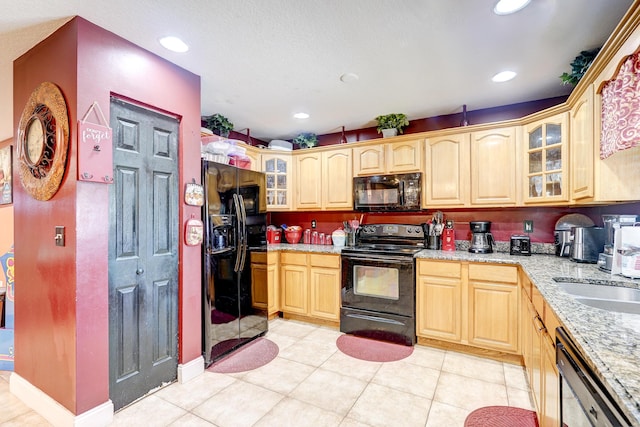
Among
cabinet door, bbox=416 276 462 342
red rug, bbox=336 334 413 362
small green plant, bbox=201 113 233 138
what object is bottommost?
red rug, bbox=336 334 413 362

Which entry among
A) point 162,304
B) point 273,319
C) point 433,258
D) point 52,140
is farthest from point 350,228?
point 52,140

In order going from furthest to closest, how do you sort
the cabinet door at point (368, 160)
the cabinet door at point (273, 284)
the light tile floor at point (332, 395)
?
1. the cabinet door at point (273, 284)
2. the cabinet door at point (368, 160)
3. the light tile floor at point (332, 395)

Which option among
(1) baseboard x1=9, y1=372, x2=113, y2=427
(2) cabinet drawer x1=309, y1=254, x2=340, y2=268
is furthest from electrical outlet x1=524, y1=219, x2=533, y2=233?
(1) baseboard x1=9, y1=372, x2=113, y2=427

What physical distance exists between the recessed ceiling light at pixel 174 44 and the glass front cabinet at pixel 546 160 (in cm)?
295

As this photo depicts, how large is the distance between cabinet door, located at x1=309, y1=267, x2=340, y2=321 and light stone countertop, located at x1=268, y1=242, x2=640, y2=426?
1.91 metres

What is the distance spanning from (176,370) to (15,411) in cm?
96

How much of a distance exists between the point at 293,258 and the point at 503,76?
109 inches

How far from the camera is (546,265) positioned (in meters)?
2.32

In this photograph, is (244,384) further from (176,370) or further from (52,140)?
(52,140)

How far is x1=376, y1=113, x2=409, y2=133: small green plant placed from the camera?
344 centimetres

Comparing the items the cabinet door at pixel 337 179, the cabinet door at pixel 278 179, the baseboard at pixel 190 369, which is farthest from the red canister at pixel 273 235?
the baseboard at pixel 190 369

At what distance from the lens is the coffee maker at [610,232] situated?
1.95 meters

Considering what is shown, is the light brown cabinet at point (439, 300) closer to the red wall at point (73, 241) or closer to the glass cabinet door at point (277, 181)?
the glass cabinet door at point (277, 181)

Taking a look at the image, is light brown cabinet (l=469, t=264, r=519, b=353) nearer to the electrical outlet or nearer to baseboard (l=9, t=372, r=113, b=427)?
the electrical outlet
